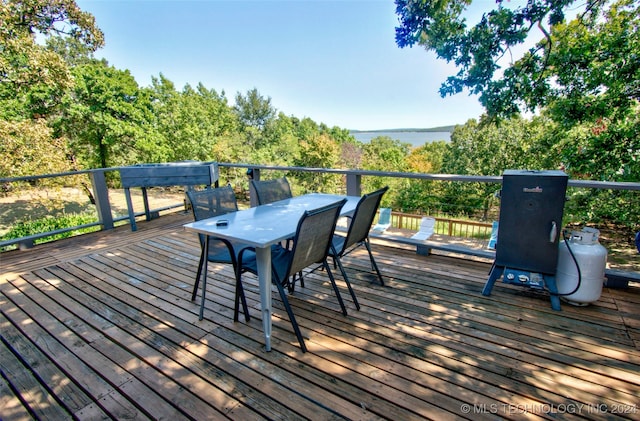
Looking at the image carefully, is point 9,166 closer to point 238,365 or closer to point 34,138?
point 34,138

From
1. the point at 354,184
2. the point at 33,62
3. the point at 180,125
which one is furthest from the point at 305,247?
the point at 180,125

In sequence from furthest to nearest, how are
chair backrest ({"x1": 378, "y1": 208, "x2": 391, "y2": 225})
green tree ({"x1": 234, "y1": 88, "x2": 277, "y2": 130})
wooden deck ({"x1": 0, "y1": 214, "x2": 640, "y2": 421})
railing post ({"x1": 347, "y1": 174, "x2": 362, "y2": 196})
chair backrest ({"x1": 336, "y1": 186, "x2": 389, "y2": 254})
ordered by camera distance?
1. green tree ({"x1": 234, "y1": 88, "x2": 277, "y2": 130})
2. chair backrest ({"x1": 378, "y1": 208, "x2": 391, "y2": 225})
3. railing post ({"x1": 347, "y1": 174, "x2": 362, "y2": 196})
4. chair backrest ({"x1": 336, "y1": 186, "x2": 389, "y2": 254})
5. wooden deck ({"x1": 0, "y1": 214, "x2": 640, "y2": 421})

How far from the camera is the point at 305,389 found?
1.71m

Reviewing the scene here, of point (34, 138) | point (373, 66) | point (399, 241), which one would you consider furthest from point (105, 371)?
point (373, 66)

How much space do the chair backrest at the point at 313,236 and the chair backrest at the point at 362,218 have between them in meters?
0.32

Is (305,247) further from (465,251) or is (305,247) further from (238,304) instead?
(465,251)

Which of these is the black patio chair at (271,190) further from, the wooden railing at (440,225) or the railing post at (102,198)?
the railing post at (102,198)

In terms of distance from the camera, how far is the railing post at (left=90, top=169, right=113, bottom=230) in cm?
463

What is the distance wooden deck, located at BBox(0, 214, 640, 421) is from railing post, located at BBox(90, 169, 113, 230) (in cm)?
181

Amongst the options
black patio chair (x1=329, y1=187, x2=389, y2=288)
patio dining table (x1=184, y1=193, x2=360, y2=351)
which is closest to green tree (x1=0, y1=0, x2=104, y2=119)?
patio dining table (x1=184, y1=193, x2=360, y2=351)

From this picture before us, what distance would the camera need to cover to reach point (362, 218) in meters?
2.58

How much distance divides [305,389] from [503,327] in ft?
4.87

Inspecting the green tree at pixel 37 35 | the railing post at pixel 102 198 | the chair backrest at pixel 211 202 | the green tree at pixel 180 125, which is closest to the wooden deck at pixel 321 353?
the chair backrest at pixel 211 202

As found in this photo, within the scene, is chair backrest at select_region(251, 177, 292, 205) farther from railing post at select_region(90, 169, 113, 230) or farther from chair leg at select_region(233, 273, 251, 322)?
railing post at select_region(90, 169, 113, 230)
